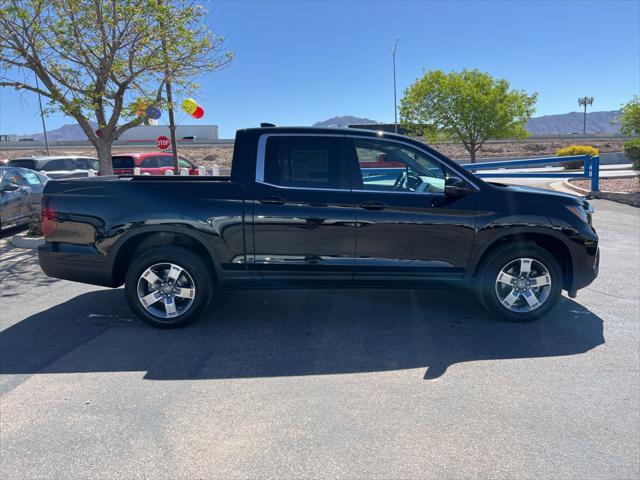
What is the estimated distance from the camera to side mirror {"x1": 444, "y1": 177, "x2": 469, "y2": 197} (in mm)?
4359

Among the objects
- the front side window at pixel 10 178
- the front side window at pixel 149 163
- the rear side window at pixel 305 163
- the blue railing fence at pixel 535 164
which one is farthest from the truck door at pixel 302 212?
the front side window at pixel 149 163

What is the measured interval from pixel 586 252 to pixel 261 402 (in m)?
3.45

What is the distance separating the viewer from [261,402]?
3.28 meters

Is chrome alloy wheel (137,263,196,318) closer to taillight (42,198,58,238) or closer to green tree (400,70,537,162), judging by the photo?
taillight (42,198,58,238)

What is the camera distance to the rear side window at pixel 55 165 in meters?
17.2

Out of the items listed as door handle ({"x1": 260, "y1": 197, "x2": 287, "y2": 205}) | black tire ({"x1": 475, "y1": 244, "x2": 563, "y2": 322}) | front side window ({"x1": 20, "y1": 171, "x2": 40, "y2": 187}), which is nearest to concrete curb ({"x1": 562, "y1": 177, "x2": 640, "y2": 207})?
black tire ({"x1": 475, "y1": 244, "x2": 563, "y2": 322})

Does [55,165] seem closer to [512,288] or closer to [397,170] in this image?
[397,170]

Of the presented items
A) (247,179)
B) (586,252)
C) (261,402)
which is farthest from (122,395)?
(586,252)

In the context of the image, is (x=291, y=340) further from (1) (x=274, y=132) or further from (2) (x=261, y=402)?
(1) (x=274, y=132)

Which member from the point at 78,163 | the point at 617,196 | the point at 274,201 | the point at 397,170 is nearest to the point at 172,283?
the point at 274,201

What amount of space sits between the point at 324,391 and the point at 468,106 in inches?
975

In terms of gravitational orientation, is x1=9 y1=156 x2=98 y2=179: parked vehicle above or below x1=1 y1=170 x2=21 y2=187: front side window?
above

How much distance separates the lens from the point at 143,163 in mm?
17688

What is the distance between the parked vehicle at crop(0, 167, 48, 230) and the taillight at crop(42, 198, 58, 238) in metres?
5.52
